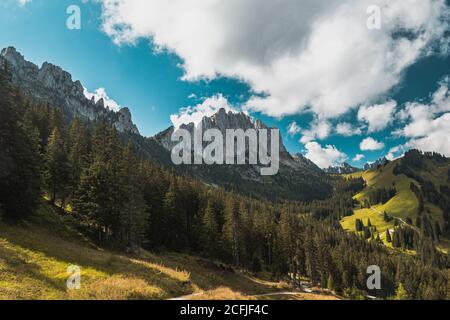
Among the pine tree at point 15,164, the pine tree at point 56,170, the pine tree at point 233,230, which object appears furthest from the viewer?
the pine tree at point 233,230

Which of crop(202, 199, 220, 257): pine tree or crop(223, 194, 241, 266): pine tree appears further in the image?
crop(223, 194, 241, 266): pine tree

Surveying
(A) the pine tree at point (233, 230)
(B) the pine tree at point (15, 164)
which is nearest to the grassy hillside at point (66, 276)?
(B) the pine tree at point (15, 164)

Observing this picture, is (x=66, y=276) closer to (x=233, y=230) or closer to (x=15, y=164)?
(x=15, y=164)

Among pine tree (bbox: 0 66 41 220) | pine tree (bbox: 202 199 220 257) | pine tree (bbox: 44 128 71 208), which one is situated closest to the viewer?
pine tree (bbox: 0 66 41 220)

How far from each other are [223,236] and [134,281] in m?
50.0

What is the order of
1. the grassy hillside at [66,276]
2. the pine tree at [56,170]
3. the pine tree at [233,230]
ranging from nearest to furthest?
1. the grassy hillside at [66,276]
2. the pine tree at [56,170]
3. the pine tree at [233,230]

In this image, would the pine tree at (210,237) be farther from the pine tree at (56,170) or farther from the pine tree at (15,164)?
the pine tree at (15,164)

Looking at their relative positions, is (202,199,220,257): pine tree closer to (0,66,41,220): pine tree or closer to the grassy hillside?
the grassy hillside

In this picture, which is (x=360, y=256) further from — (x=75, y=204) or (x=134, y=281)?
(x=134, y=281)

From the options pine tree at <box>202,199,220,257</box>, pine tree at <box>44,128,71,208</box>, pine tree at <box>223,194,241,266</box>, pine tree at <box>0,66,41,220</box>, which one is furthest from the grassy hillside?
pine tree at <box>223,194,241,266</box>

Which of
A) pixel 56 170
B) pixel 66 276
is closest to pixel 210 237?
pixel 56 170

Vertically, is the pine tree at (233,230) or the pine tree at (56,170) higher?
the pine tree at (56,170)

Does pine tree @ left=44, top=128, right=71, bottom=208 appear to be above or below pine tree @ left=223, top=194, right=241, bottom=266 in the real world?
above

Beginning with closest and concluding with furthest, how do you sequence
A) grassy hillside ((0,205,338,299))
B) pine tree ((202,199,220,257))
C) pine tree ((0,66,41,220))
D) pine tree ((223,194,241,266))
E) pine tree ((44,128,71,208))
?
grassy hillside ((0,205,338,299))
pine tree ((0,66,41,220))
pine tree ((44,128,71,208))
pine tree ((202,199,220,257))
pine tree ((223,194,241,266))
